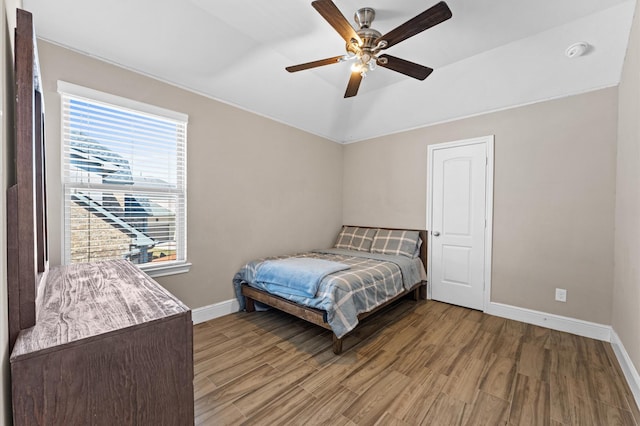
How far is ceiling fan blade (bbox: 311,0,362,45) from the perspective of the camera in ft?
5.03

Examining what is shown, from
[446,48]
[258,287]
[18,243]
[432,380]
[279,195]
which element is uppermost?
[446,48]

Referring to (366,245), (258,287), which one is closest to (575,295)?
(366,245)

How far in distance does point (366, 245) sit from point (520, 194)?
2.00 metres

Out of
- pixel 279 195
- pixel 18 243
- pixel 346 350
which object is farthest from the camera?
pixel 279 195

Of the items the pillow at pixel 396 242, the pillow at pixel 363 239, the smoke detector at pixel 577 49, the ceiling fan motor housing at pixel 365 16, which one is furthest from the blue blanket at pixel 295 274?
the smoke detector at pixel 577 49

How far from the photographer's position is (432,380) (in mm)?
1939

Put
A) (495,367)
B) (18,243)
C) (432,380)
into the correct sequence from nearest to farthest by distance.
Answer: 1. (18,243)
2. (432,380)
3. (495,367)

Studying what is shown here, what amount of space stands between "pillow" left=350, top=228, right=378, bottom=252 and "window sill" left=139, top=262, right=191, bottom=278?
237cm

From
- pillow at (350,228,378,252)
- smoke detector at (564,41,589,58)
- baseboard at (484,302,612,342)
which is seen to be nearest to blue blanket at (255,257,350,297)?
pillow at (350,228,378,252)

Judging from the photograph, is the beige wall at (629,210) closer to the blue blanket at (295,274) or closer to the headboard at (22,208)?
the blue blanket at (295,274)

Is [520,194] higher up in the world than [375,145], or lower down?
lower down

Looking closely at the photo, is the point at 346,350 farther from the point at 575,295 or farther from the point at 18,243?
the point at 575,295

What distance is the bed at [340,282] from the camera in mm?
2281

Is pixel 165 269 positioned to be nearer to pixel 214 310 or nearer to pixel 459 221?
pixel 214 310
